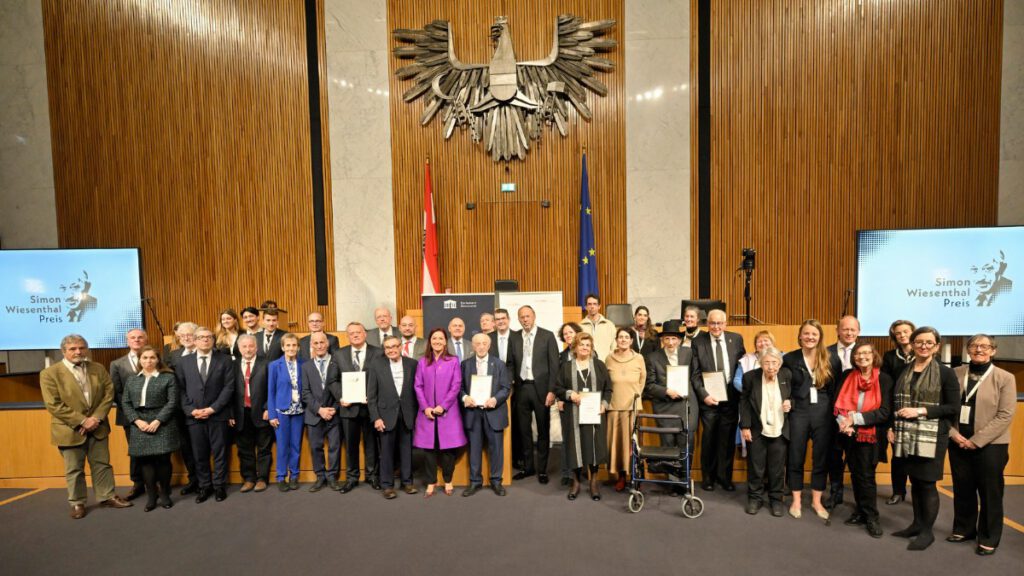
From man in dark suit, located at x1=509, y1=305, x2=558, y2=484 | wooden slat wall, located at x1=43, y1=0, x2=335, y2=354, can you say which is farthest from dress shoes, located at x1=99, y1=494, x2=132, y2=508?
wooden slat wall, located at x1=43, y1=0, x2=335, y2=354

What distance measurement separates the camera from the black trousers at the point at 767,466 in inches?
168

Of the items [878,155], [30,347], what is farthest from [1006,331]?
[30,347]

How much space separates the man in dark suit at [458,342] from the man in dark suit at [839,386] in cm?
318

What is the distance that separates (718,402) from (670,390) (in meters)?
0.44

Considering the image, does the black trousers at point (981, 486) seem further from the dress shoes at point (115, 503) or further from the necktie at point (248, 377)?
the dress shoes at point (115, 503)

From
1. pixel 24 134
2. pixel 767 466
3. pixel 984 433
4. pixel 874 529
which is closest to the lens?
pixel 984 433

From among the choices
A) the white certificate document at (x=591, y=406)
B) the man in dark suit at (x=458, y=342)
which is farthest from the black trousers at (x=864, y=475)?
the man in dark suit at (x=458, y=342)

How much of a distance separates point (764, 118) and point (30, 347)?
10184 millimetres

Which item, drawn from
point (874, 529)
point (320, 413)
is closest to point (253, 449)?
point (320, 413)

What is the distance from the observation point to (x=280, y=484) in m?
4.95

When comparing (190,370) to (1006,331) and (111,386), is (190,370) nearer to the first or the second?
(111,386)

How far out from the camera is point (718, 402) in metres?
4.64

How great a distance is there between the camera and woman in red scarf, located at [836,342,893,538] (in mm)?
3896

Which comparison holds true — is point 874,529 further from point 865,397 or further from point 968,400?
point 968,400
